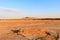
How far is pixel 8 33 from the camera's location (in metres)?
8.23

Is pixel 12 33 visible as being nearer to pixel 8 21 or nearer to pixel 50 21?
pixel 8 21

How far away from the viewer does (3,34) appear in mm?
8125

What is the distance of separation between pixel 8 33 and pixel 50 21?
15.9ft

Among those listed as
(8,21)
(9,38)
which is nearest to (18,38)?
(9,38)

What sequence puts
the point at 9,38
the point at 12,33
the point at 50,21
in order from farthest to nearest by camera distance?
the point at 50,21 < the point at 12,33 < the point at 9,38

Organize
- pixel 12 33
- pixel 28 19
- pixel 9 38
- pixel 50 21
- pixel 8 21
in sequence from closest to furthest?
1. pixel 9 38
2. pixel 12 33
3. pixel 8 21
4. pixel 50 21
5. pixel 28 19

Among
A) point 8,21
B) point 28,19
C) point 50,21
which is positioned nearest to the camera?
point 8,21

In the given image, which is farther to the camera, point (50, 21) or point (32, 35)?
point (50, 21)

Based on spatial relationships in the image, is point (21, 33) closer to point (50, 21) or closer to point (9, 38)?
point (9, 38)

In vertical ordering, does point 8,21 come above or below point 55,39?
above

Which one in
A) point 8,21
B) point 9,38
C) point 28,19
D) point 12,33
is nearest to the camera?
point 9,38

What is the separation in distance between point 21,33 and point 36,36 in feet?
2.78

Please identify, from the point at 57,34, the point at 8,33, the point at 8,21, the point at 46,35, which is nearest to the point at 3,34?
the point at 8,33

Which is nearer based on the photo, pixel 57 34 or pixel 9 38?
pixel 9 38
